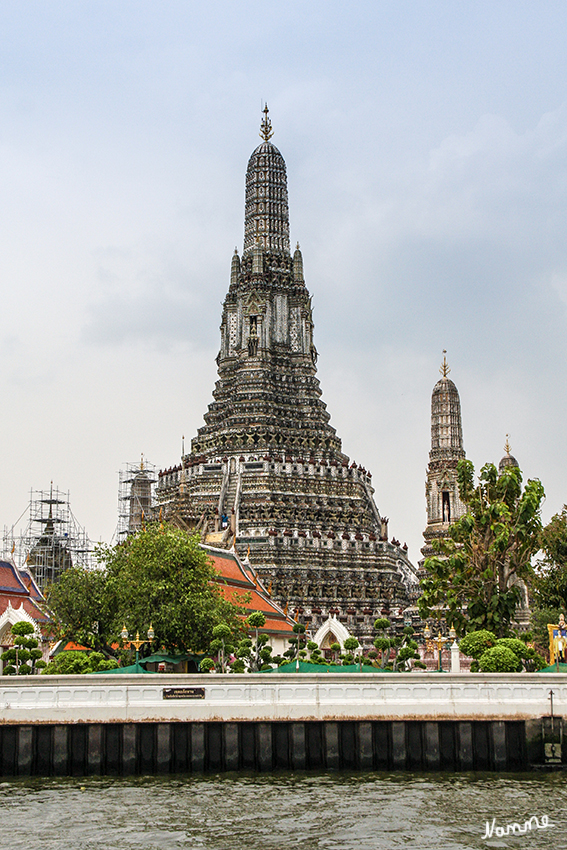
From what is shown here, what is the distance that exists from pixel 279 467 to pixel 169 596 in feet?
121

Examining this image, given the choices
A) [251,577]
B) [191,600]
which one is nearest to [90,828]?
[191,600]

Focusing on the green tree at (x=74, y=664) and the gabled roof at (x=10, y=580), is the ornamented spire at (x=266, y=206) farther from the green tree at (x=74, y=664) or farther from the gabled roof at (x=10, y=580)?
the green tree at (x=74, y=664)

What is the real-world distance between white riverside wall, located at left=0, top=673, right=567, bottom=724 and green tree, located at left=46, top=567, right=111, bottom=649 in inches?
550

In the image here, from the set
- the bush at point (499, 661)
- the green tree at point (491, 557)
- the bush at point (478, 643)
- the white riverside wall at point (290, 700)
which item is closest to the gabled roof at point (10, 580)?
the green tree at point (491, 557)

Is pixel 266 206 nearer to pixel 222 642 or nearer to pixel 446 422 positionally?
pixel 446 422

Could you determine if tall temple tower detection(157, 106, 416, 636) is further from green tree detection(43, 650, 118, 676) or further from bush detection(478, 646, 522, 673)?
bush detection(478, 646, 522, 673)

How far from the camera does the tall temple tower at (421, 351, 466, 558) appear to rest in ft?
343

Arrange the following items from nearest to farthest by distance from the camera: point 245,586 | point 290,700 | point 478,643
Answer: point 290,700, point 478,643, point 245,586

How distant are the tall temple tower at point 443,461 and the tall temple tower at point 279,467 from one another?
7648 mm

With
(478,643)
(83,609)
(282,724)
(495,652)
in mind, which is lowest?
(282,724)

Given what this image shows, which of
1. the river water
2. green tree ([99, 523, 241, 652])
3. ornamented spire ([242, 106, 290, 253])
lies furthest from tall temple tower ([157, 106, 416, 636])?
the river water

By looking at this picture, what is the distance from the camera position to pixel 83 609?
170 ft

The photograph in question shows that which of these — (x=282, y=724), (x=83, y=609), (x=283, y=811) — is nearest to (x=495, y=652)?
(x=282, y=724)

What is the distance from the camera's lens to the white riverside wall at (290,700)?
3709 cm
